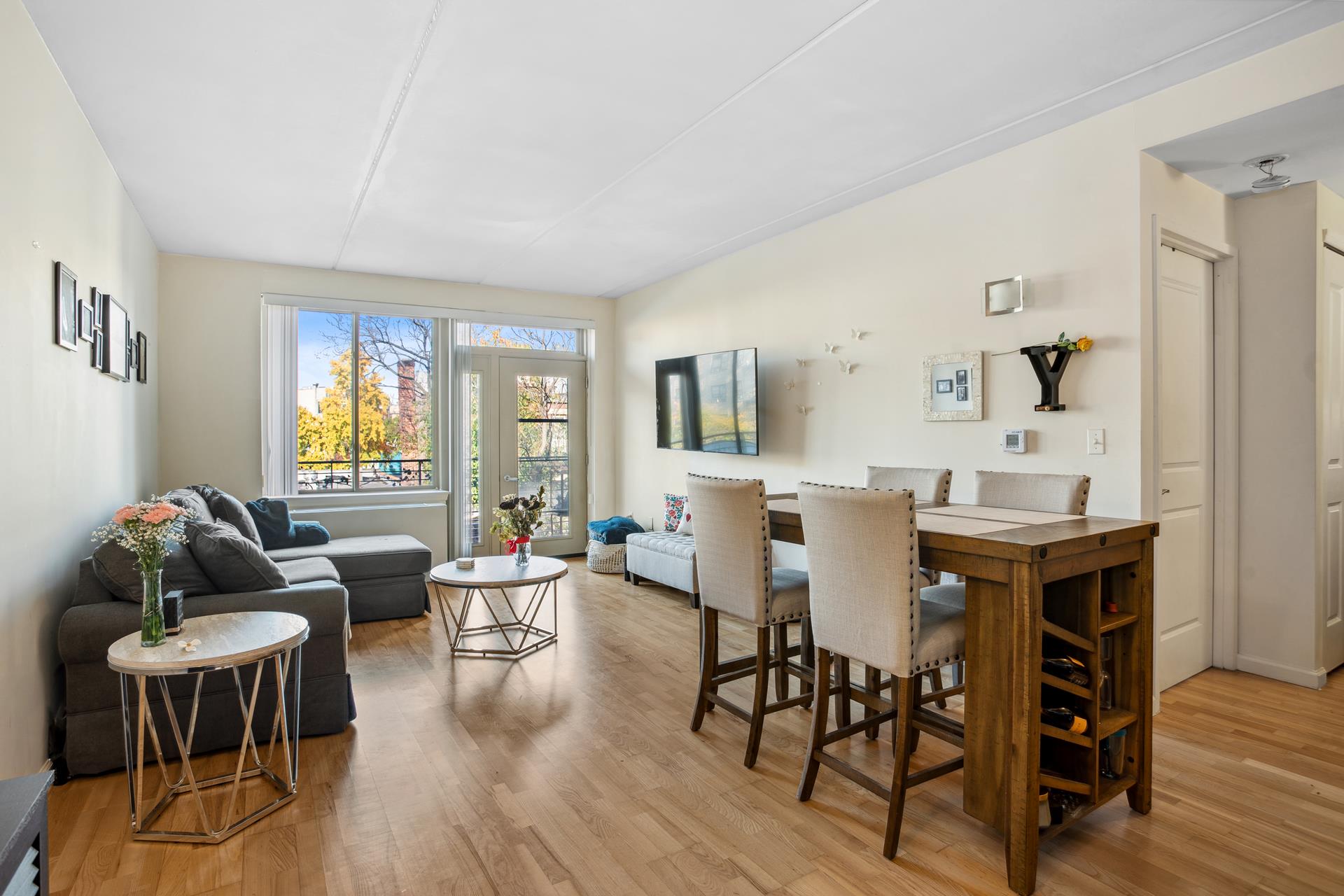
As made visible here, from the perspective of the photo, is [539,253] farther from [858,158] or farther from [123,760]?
[123,760]

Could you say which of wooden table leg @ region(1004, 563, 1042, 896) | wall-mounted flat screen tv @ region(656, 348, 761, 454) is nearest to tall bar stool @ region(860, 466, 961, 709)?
wooden table leg @ region(1004, 563, 1042, 896)

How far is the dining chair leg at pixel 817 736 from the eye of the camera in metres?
2.38

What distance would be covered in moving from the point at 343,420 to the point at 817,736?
5232mm

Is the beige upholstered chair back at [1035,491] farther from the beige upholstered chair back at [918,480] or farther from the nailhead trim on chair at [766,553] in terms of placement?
the nailhead trim on chair at [766,553]

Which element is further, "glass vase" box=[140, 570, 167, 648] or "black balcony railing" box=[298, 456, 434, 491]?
"black balcony railing" box=[298, 456, 434, 491]

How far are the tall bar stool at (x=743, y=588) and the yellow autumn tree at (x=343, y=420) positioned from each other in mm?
4390

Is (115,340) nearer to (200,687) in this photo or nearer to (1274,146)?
(200,687)

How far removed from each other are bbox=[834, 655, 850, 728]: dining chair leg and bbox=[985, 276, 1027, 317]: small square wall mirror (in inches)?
75.0

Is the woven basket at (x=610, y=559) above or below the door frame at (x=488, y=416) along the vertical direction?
below

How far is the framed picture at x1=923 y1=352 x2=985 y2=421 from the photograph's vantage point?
3.65m

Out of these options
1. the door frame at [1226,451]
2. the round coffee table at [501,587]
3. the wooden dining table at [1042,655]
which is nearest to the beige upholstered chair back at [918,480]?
the wooden dining table at [1042,655]

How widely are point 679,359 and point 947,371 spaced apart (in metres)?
2.60

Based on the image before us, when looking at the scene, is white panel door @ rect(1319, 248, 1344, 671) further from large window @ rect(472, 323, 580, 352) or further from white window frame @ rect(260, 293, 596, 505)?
white window frame @ rect(260, 293, 596, 505)

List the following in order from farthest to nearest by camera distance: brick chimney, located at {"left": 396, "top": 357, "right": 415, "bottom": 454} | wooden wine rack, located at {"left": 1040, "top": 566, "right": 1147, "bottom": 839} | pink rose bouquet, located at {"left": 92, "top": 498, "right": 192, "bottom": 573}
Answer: brick chimney, located at {"left": 396, "top": 357, "right": 415, "bottom": 454}
pink rose bouquet, located at {"left": 92, "top": 498, "right": 192, "bottom": 573}
wooden wine rack, located at {"left": 1040, "top": 566, "right": 1147, "bottom": 839}
